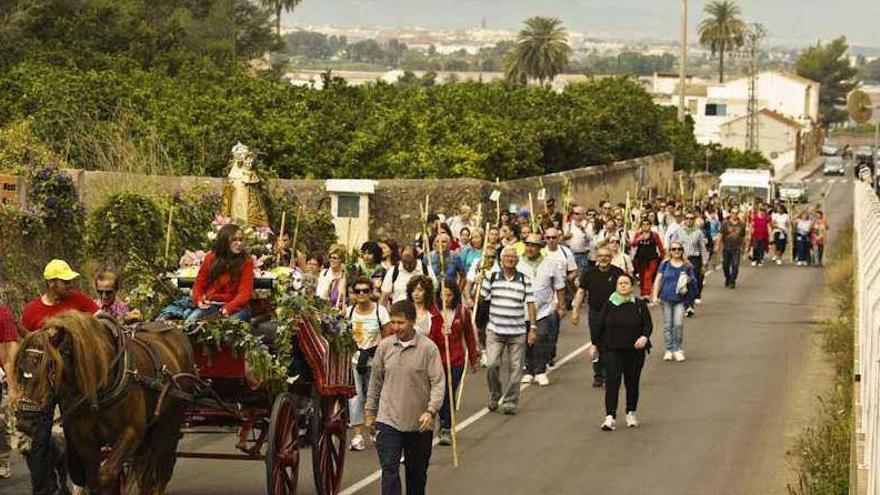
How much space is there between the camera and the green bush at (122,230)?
2339 centimetres

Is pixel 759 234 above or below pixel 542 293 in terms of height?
below

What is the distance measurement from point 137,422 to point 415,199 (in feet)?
72.0

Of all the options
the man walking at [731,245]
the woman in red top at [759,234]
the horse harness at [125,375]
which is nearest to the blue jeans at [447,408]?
the horse harness at [125,375]

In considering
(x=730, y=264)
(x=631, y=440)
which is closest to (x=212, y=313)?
(x=631, y=440)

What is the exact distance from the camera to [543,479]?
1636 cm

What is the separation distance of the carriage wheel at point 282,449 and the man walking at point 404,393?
26.5 inches

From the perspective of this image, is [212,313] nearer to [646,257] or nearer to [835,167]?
[646,257]

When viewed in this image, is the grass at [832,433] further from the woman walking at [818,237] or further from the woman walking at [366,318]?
the woman walking at [818,237]

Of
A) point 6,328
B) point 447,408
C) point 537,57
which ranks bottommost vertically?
point 447,408

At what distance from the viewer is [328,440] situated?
14.9m

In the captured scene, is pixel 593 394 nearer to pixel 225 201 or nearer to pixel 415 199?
pixel 225 201

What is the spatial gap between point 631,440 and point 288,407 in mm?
5313

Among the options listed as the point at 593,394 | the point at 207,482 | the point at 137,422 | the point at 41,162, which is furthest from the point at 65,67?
the point at 137,422

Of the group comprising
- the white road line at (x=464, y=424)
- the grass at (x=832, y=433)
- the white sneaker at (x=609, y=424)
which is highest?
the grass at (x=832, y=433)
